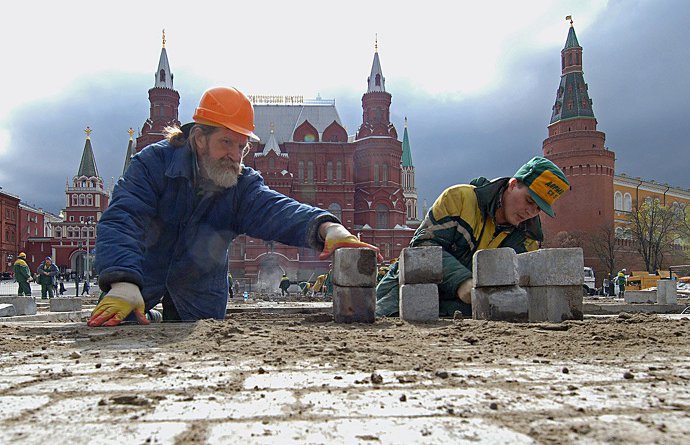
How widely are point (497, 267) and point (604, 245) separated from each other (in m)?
45.6

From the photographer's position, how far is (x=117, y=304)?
385 centimetres

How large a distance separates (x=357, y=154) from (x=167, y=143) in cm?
4207

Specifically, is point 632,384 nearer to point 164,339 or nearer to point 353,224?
point 164,339

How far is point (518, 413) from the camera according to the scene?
1.64 metres

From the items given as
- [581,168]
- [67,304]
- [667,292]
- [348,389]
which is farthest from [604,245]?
[348,389]

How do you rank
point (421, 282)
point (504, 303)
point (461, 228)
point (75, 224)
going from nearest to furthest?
1. point (504, 303)
2. point (421, 282)
3. point (461, 228)
4. point (75, 224)

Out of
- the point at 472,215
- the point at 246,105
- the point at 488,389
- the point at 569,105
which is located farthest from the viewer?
the point at 569,105

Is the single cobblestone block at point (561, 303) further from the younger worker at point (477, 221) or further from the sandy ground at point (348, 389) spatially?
the sandy ground at point (348, 389)

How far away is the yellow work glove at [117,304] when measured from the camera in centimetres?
386

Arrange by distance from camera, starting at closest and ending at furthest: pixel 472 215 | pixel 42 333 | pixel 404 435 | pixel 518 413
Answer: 1. pixel 404 435
2. pixel 518 413
3. pixel 42 333
4. pixel 472 215

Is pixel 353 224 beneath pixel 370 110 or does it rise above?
beneath

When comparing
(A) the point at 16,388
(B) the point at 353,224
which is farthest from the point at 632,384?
(B) the point at 353,224

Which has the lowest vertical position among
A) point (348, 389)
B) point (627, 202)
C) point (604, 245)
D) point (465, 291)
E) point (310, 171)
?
point (348, 389)

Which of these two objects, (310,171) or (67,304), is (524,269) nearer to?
(67,304)
